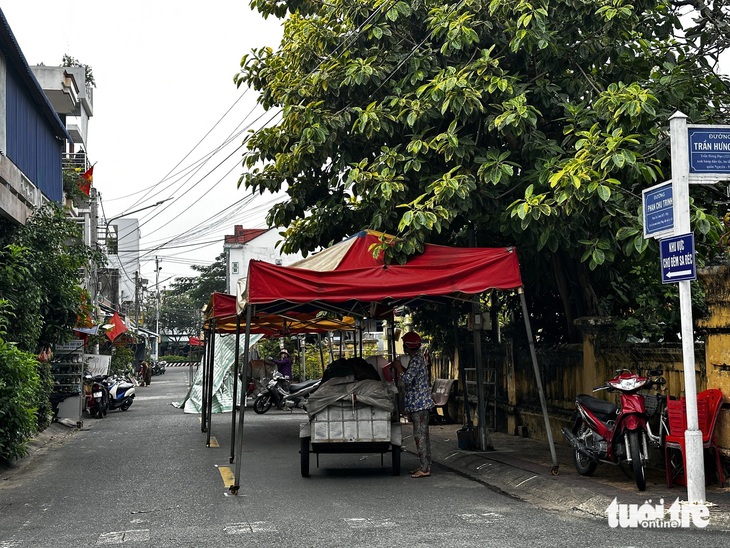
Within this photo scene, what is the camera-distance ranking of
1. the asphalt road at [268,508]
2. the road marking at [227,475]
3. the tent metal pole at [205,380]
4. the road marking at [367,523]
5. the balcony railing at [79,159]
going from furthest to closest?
1. the balcony railing at [79,159]
2. the tent metal pole at [205,380]
3. the road marking at [227,475]
4. the road marking at [367,523]
5. the asphalt road at [268,508]

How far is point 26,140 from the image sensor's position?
17.7 metres

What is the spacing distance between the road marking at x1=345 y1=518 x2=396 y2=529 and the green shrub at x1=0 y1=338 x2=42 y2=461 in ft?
19.2

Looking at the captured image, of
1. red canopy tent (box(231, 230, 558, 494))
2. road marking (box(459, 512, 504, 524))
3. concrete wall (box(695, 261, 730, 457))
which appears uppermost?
red canopy tent (box(231, 230, 558, 494))

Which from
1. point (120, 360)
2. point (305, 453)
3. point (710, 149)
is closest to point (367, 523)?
point (305, 453)

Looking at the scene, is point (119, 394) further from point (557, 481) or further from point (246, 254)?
point (246, 254)

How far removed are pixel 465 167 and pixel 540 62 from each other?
179 centimetres

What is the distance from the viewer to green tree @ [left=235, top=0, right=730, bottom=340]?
34.4 ft

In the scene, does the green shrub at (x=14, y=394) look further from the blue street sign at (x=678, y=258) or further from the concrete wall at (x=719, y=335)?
the concrete wall at (x=719, y=335)

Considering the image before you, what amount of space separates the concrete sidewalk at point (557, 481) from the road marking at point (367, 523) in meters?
1.85

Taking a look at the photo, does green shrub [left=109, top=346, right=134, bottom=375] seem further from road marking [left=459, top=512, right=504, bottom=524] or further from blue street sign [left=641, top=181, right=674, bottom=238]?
blue street sign [left=641, top=181, right=674, bottom=238]

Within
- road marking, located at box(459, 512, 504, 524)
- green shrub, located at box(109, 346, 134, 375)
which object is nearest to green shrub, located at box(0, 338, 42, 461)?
road marking, located at box(459, 512, 504, 524)

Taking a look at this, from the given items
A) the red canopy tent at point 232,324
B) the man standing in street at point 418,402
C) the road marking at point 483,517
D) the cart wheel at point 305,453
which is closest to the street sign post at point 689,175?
the road marking at point 483,517

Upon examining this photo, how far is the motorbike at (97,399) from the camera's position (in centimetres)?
2384

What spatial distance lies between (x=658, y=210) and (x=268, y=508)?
4842 millimetres
